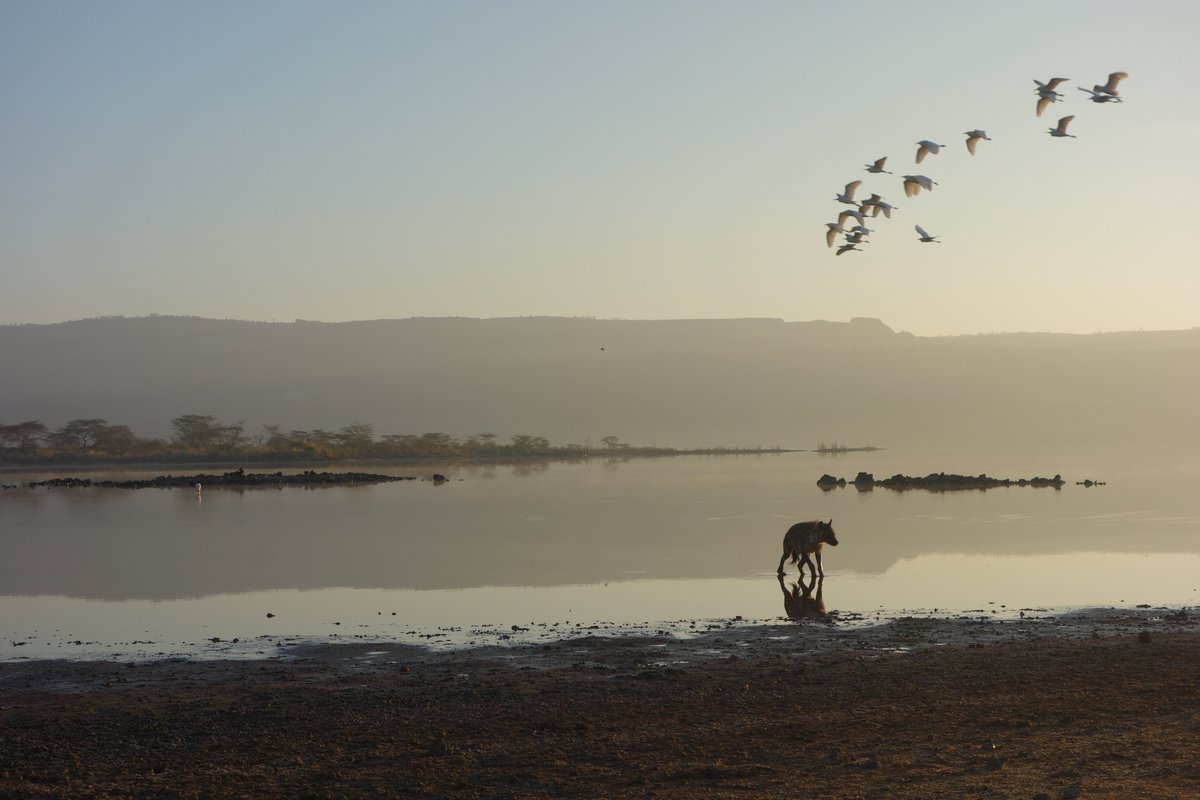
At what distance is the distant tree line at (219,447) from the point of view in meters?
79.6

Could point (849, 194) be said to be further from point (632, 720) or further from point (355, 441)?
point (355, 441)

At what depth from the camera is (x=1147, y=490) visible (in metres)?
39.2

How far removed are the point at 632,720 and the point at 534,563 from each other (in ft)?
38.7

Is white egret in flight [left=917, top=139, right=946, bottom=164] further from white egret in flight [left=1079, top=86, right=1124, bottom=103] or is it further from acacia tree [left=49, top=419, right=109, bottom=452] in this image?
acacia tree [left=49, top=419, right=109, bottom=452]

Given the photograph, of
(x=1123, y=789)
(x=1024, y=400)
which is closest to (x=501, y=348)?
(x=1024, y=400)

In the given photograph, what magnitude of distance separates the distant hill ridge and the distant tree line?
3844 cm

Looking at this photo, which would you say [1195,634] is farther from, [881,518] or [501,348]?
[501,348]

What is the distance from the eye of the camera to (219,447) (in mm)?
85875

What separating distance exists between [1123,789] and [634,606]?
9408 millimetres

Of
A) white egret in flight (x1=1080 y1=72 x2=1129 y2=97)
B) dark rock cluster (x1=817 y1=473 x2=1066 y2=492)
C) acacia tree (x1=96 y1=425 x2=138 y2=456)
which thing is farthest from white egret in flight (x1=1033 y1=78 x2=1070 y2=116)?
acacia tree (x1=96 y1=425 x2=138 y2=456)

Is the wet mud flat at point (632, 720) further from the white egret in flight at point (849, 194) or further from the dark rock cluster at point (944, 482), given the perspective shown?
the dark rock cluster at point (944, 482)

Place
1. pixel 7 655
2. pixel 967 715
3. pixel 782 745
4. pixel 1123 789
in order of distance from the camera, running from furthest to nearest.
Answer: pixel 7 655
pixel 967 715
pixel 782 745
pixel 1123 789

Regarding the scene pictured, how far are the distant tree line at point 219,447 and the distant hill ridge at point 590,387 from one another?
126ft

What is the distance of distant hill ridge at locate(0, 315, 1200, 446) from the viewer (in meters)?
149
